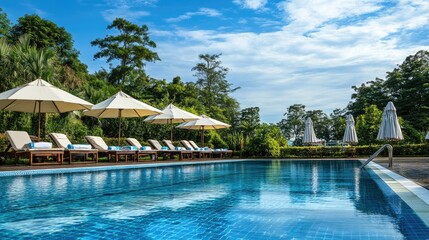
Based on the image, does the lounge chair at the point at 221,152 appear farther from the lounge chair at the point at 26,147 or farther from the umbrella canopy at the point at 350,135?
the lounge chair at the point at 26,147

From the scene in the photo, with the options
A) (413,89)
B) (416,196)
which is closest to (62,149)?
(416,196)

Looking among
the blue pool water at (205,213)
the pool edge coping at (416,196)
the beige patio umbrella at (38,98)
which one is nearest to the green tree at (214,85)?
the beige patio umbrella at (38,98)

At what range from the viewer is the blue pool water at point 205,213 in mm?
3307

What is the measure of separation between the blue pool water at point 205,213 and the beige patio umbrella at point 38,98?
4.43m

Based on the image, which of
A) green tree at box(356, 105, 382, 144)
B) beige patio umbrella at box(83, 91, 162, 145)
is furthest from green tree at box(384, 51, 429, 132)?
beige patio umbrella at box(83, 91, 162, 145)

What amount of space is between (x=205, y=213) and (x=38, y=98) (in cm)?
794

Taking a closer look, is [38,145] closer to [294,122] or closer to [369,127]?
[369,127]

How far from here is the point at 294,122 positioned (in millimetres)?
45188

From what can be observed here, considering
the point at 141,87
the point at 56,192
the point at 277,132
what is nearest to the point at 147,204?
the point at 56,192

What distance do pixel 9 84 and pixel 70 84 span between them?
20.8ft

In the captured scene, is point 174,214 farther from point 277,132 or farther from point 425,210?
point 277,132

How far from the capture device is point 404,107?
35.7 metres

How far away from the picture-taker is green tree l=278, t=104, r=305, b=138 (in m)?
45.4

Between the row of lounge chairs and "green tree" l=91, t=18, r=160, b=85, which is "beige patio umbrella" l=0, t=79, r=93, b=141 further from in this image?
"green tree" l=91, t=18, r=160, b=85
